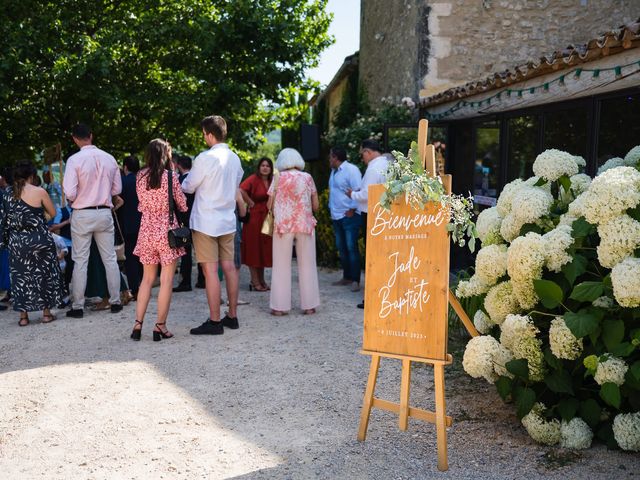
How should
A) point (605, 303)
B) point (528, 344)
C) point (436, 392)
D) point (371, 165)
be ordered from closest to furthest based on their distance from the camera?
point (605, 303) → point (436, 392) → point (528, 344) → point (371, 165)

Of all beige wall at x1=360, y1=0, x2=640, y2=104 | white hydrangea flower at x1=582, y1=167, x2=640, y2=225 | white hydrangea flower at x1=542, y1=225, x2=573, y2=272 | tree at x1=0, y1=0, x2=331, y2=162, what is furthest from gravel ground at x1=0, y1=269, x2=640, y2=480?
tree at x1=0, y1=0, x2=331, y2=162

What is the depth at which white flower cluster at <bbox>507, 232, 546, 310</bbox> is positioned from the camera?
131 inches

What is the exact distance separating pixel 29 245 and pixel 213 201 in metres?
2.07

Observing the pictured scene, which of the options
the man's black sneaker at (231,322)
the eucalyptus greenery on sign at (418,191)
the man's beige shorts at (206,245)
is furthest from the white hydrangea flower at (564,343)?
the man's black sneaker at (231,322)

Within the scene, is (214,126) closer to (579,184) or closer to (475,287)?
(475,287)

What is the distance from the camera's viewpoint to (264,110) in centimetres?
1433

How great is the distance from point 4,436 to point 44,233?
122 inches

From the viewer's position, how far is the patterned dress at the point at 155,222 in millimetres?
5547

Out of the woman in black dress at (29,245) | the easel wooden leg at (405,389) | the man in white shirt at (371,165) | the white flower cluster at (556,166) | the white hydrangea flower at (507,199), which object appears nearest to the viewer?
the easel wooden leg at (405,389)

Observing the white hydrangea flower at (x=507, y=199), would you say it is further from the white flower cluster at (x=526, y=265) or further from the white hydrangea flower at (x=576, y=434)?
the white hydrangea flower at (x=576, y=434)

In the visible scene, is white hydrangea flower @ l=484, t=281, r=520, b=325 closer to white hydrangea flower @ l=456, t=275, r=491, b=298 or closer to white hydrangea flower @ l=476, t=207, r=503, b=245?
white hydrangea flower @ l=456, t=275, r=491, b=298

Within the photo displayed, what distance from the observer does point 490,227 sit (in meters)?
3.91

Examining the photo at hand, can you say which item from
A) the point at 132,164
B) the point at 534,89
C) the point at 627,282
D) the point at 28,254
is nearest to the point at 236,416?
A: the point at 627,282

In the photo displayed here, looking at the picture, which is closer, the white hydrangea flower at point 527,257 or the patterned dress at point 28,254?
the white hydrangea flower at point 527,257
